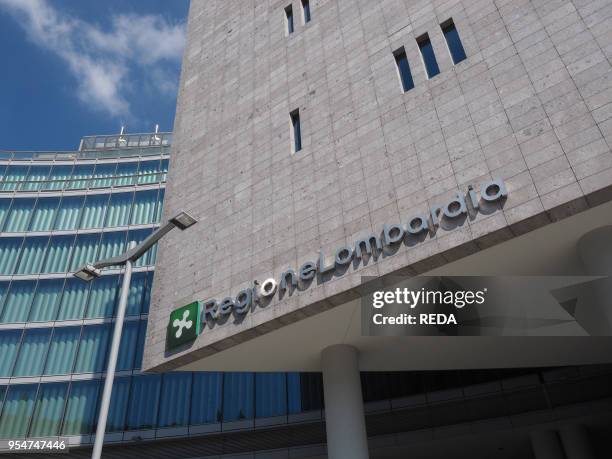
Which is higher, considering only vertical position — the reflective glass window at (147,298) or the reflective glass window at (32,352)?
the reflective glass window at (147,298)

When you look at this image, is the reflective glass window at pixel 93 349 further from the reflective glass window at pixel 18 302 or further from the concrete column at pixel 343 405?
the concrete column at pixel 343 405

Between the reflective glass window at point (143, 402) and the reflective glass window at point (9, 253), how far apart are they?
39.5 feet

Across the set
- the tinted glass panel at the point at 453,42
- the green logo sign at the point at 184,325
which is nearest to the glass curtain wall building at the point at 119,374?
the green logo sign at the point at 184,325

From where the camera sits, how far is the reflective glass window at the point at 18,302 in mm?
33844

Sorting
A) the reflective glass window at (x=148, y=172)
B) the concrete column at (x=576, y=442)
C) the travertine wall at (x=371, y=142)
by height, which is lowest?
the concrete column at (x=576, y=442)

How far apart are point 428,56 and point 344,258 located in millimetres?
7421

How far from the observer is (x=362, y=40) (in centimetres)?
2000

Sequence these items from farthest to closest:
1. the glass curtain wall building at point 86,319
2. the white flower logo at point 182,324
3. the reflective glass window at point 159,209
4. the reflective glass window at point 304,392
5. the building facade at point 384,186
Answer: the reflective glass window at point 159,209
the glass curtain wall building at point 86,319
the reflective glass window at point 304,392
the white flower logo at point 182,324
the building facade at point 384,186

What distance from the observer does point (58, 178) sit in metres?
40.8

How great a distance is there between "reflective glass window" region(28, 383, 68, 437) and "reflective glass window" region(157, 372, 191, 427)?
224 inches

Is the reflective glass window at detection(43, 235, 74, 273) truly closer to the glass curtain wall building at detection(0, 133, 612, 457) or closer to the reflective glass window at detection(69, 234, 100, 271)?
the glass curtain wall building at detection(0, 133, 612, 457)

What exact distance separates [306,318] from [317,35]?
38.6ft

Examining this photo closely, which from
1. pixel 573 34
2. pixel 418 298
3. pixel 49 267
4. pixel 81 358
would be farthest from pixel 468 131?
pixel 49 267

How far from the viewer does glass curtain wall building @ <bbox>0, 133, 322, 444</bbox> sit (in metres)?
29.4
